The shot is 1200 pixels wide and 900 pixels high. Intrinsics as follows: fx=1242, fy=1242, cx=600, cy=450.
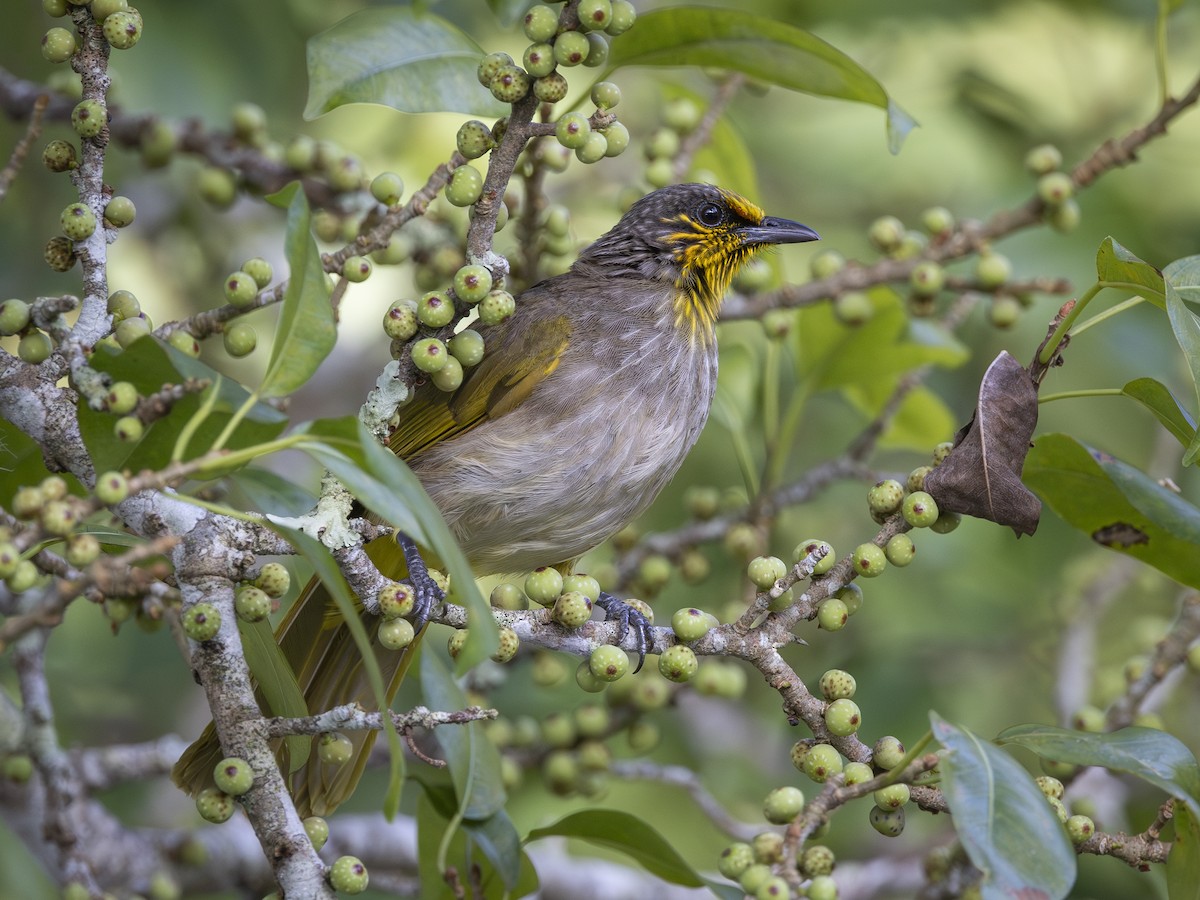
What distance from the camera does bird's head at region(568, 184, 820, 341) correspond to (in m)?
3.88

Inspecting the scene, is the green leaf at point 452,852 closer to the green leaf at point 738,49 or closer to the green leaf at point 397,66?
the green leaf at point 397,66

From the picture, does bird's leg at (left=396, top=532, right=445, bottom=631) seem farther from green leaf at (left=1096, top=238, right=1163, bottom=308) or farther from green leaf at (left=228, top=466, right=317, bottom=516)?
green leaf at (left=1096, top=238, right=1163, bottom=308)

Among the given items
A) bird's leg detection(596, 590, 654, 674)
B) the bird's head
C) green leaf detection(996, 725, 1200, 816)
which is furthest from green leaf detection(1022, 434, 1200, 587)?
the bird's head

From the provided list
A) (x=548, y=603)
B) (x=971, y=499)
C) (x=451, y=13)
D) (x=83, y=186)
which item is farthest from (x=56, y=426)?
(x=451, y=13)

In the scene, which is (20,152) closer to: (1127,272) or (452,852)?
(452,852)

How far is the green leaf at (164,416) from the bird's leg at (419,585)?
0.60 meters

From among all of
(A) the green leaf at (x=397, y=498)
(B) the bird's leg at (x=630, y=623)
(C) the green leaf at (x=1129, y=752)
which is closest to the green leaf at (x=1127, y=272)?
(C) the green leaf at (x=1129, y=752)

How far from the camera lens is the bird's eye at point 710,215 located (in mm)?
3920

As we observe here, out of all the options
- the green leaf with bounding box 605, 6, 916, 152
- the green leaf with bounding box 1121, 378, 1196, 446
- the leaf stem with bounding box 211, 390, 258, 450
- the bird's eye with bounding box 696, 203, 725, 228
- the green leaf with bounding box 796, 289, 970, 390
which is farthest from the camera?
the bird's eye with bounding box 696, 203, 725, 228

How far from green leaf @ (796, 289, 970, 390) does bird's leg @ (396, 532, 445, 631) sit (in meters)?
1.48

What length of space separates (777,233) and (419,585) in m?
1.67

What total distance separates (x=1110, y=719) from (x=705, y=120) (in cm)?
205

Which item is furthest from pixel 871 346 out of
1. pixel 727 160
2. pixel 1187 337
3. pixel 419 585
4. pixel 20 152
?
pixel 20 152

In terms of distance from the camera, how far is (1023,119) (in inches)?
197
